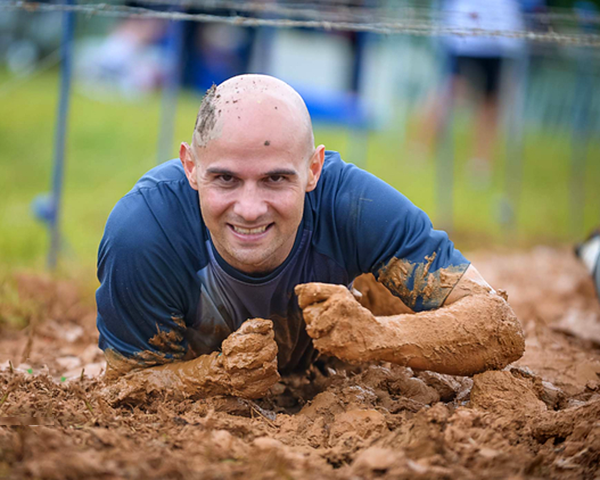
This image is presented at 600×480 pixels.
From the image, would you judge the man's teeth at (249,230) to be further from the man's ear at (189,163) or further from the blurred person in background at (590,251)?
the blurred person in background at (590,251)

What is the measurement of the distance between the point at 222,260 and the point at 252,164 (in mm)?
457

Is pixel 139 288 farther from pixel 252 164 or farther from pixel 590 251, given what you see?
pixel 590 251

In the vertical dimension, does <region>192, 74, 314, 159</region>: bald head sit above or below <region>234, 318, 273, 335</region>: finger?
above

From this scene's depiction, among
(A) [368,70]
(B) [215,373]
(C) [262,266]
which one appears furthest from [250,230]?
(A) [368,70]

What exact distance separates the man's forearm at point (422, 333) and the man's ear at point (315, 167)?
490 mm

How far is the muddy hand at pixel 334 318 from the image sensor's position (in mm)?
2129

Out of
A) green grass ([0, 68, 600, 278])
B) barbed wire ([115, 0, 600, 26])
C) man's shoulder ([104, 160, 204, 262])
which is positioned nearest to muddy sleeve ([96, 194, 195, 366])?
man's shoulder ([104, 160, 204, 262])

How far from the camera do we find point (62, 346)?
11.7 feet

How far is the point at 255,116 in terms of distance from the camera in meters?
2.21

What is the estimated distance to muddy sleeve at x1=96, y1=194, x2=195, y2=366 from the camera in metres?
2.43

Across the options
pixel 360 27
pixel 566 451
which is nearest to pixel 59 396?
pixel 566 451

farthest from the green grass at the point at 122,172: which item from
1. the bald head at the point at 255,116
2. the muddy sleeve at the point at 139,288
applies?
the bald head at the point at 255,116

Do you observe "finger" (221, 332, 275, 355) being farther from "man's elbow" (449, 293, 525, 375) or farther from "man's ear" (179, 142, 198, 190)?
"man's elbow" (449, 293, 525, 375)

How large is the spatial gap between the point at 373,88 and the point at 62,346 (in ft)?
33.2
